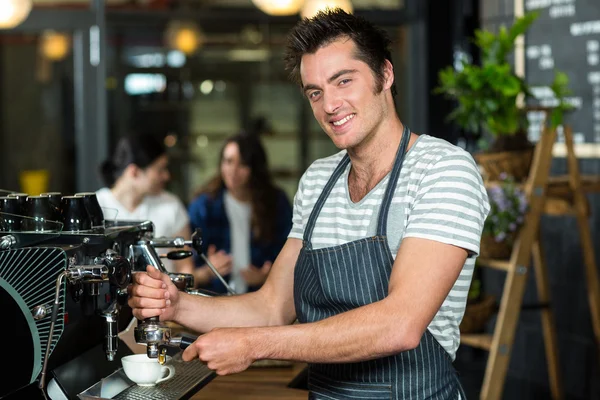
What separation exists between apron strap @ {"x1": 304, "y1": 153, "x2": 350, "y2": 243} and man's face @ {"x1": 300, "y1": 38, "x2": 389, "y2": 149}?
5.8 inches

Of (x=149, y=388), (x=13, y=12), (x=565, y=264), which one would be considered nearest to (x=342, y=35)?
(x=149, y=388)

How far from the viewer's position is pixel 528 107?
140 inches

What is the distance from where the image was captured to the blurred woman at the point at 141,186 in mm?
4024

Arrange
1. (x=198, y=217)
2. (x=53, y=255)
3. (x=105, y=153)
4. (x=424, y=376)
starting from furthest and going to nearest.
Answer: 1. (x=105, y=153)
2. (x=198, y=217)
3. (x=424, y=376)
4. (x=53, y=255)

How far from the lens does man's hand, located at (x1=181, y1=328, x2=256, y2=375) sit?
1666 mm

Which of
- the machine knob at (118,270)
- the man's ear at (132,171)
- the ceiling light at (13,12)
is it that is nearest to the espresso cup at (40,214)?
the machine knob at (118,270)

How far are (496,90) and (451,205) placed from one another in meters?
1.85

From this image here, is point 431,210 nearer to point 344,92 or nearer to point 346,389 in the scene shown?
point 344,92

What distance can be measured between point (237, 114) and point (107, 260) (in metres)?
3.72

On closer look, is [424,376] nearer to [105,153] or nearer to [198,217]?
[198,217]

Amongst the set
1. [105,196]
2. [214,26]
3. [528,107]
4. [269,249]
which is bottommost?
[269,249]

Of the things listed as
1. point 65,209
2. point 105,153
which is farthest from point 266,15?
point 65,209

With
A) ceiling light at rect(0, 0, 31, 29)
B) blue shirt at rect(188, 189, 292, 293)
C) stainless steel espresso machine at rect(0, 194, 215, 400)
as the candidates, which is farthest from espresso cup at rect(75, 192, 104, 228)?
ceiling light at rect(0, 0, 31, 29)

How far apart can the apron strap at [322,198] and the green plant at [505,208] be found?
1451mm
